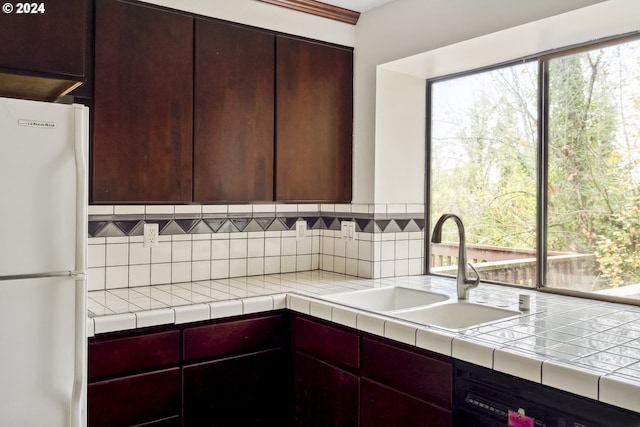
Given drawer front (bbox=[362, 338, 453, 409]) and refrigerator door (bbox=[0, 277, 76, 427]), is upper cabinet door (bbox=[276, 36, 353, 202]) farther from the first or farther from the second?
refrigerator door (bbox=[0, 277, 76, 427])

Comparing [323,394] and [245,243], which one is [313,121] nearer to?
[245,243]

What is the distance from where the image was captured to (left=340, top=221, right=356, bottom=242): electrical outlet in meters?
2.99

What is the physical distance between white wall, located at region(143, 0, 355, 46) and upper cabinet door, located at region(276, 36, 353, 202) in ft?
0.19

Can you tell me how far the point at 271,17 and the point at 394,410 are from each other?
74.5 inches

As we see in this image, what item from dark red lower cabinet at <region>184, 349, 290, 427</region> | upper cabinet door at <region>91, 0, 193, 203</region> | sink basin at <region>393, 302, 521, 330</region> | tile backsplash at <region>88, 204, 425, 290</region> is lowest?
dark red lower cabinet at <region>184, 349, 290, 427</region>

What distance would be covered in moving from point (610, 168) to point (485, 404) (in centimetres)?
123

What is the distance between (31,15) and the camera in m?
1.94

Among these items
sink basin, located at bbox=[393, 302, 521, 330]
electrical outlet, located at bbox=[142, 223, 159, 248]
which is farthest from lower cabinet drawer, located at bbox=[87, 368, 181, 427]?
sink basin, located at bbox=[393, 302, 521, 330]

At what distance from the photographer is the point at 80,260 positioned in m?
1.73

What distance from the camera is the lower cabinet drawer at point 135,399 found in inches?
76.0

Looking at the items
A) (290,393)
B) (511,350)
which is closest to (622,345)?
(511,350)

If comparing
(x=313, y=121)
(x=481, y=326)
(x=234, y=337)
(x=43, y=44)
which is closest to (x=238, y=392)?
(x=234, y=337)

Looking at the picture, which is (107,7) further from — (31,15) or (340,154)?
(340,154)

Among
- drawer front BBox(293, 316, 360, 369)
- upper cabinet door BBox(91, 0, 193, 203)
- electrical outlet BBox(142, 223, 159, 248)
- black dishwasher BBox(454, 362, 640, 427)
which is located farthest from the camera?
electrical outlet BBox(142, 223, 159, 248)
